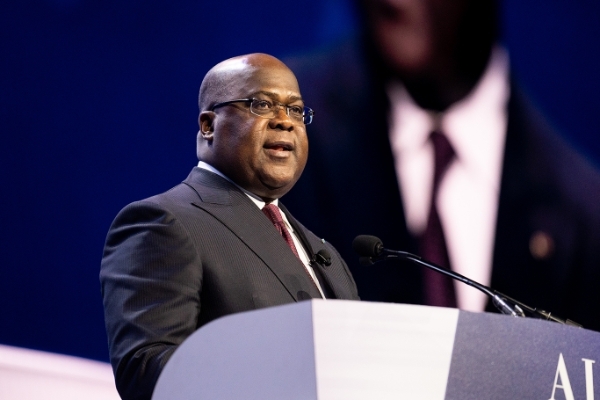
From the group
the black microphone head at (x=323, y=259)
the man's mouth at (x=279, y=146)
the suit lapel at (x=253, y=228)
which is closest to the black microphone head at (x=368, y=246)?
the black microphone head at (x=323, y=259)

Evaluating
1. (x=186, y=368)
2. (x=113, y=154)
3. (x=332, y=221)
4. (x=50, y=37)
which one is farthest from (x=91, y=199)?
(x=186, y=368)

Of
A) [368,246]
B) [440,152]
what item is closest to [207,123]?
[368,246]

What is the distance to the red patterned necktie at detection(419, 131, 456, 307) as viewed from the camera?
3822mm

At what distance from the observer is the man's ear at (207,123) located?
103 inches

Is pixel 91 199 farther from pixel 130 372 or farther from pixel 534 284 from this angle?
pixel 534 284

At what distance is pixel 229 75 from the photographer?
2.62 metres

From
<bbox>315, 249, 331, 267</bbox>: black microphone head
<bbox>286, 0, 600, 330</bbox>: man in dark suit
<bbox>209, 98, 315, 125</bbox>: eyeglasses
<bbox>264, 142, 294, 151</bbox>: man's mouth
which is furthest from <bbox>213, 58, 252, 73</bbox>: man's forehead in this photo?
<bbox>286, 0, 600, 330</bbox>: man in dark suit

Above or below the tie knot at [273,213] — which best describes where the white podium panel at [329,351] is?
below

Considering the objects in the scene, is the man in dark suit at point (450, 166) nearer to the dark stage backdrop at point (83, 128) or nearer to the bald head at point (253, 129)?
the dark stage backdrop at point (83, 128)

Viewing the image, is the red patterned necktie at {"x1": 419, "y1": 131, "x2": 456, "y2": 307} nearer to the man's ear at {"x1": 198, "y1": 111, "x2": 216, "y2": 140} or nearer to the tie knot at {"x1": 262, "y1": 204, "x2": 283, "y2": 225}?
the tie knot at {"x1": 262, "y1": 204, "x2": 283, "y2": 225}

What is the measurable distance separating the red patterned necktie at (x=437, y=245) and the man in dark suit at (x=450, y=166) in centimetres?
3

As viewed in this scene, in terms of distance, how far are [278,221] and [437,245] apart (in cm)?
157

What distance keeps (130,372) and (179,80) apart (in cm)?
177

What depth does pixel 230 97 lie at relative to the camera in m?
2.58
